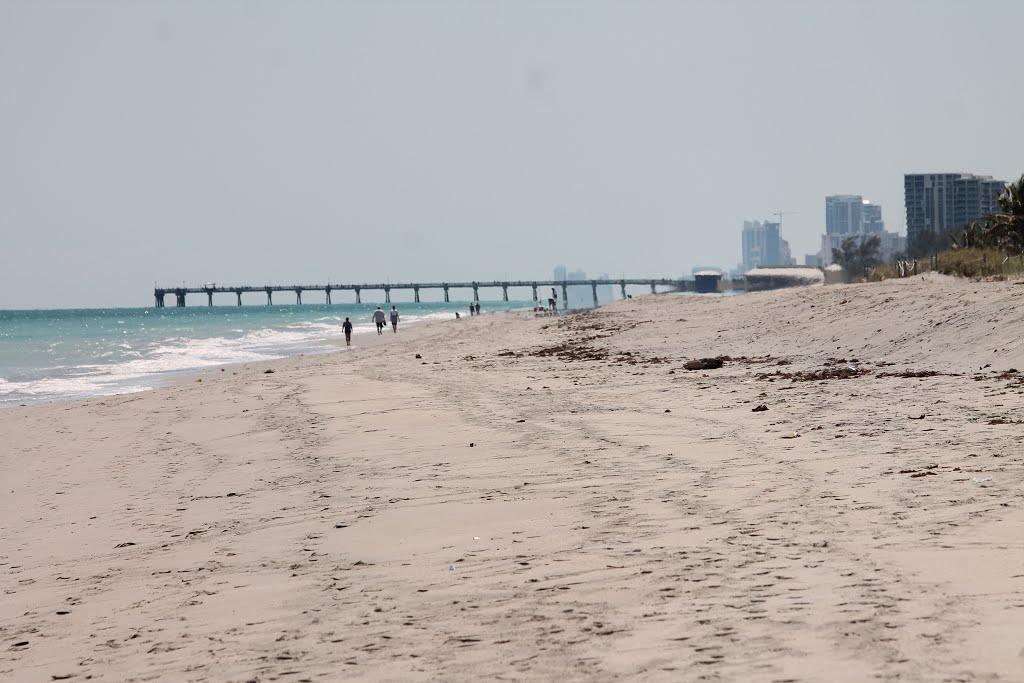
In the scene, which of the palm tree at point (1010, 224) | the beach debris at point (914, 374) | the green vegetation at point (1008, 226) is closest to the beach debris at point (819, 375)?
the beach debris at point (914, 374)

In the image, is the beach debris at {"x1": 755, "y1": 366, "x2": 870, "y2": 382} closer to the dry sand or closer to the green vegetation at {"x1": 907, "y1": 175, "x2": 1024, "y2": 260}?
the dry sand

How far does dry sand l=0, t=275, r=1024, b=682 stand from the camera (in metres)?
4.38

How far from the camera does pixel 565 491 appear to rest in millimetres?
7656

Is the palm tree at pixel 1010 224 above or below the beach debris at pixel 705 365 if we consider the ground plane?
above

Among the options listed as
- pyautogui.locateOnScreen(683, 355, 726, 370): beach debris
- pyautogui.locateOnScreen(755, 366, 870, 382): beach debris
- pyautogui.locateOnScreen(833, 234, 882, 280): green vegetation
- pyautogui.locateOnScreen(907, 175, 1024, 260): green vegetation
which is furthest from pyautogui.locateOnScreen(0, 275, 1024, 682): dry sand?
pyautogui.locateOnScreen(833, 234, 882, 280): green vegetation

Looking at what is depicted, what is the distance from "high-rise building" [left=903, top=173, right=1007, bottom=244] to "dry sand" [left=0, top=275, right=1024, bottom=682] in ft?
501

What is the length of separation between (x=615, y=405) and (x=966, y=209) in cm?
16110

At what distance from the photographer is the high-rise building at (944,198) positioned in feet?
512

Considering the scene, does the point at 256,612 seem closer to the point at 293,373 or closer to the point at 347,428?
the point at 347,428

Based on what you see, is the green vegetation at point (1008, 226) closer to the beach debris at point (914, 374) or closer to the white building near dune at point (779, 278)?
the beach debris at point (914, 374)

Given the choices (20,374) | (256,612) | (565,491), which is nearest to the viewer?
(256,612)

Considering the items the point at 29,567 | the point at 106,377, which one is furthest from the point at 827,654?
the point at 106,377

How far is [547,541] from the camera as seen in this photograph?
6207 millimetres

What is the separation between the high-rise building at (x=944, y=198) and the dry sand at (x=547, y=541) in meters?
153
